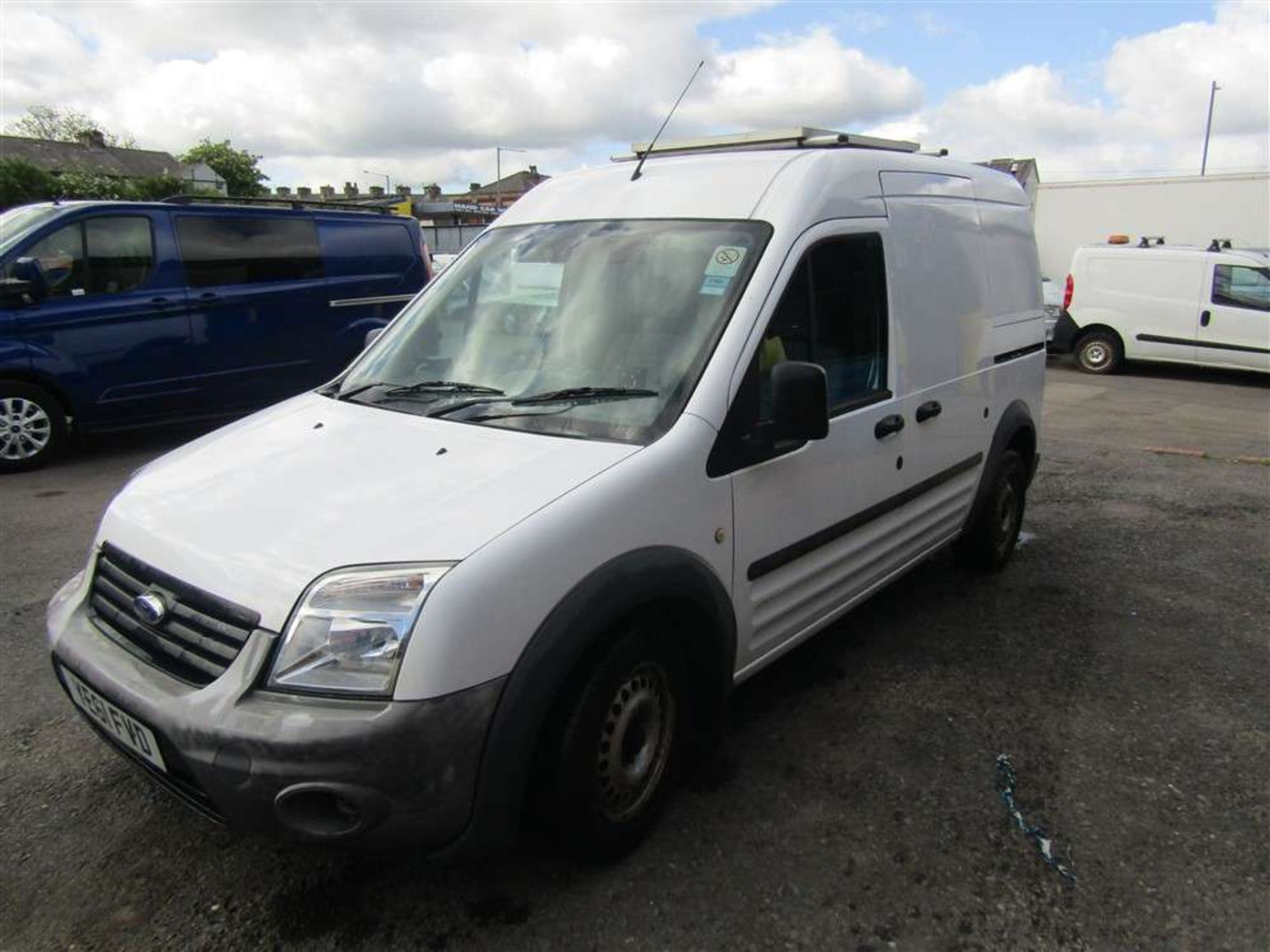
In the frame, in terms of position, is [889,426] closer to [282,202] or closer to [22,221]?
[282,202]

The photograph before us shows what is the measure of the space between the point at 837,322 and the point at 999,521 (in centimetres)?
214

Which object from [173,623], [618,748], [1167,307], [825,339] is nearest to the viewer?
[173,623]

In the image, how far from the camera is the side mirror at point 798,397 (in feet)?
8.46

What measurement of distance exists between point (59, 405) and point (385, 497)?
5.93 meters

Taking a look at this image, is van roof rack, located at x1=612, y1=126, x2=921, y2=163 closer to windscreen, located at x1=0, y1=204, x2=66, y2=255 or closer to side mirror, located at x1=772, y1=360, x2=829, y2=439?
side mirror, located at x1=772, y1=360, x2=829, y2=439

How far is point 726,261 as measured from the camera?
2.85 metres

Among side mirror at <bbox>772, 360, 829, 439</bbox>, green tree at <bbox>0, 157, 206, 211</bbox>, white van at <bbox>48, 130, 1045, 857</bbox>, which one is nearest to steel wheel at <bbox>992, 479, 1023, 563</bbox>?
white van at <bbox>48, 130, 1045, 857</bbox>

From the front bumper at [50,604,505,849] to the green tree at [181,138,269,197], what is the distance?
62365 millimetres

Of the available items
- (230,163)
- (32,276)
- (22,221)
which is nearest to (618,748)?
(32,276)

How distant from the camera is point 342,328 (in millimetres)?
8211

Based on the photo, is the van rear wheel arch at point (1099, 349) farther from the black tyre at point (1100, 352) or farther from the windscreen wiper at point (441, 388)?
the windscreen wiper at point (441, 388)

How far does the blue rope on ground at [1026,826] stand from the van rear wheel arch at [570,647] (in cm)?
110

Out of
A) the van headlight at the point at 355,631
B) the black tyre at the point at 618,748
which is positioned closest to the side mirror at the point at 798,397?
the black tyre at the point at 618,748

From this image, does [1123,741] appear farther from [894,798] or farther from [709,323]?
[709,323]
